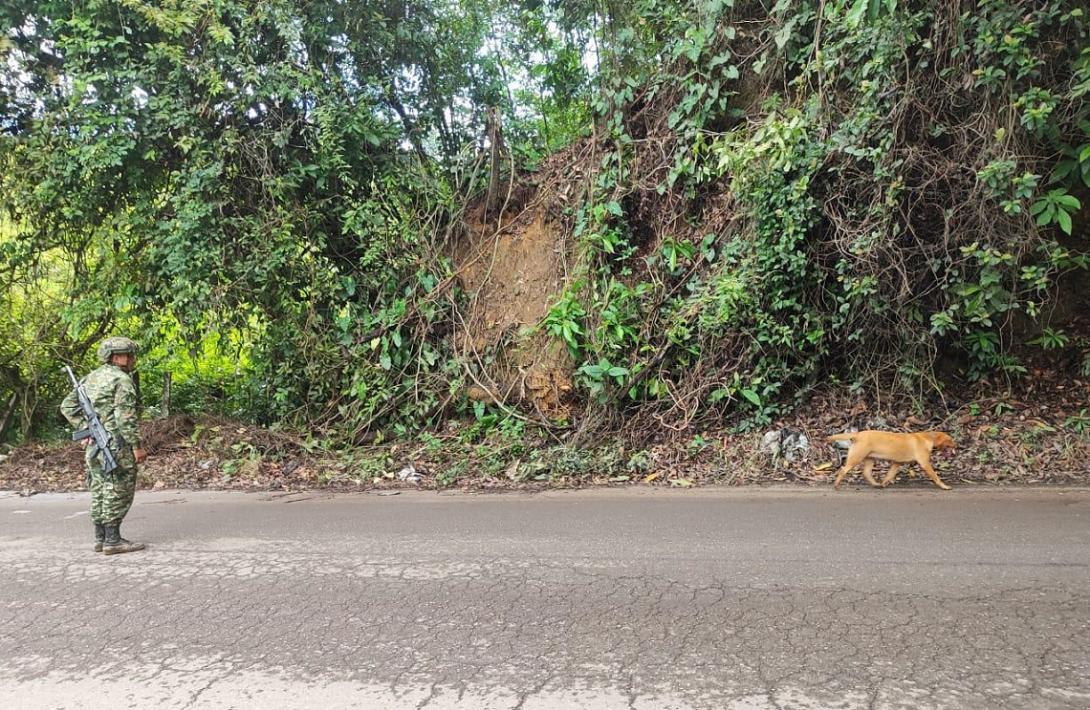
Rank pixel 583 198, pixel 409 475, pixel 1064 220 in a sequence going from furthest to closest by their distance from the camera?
1. pixel 583 198
2. pixel 409 475
3. pixel 1064 220

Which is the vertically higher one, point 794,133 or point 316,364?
point 794,133

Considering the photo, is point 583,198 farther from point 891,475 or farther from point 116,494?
point 116,494

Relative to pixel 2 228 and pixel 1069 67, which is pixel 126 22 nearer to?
pixel 2 228

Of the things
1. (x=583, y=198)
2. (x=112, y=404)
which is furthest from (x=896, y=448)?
(x=112, y=404)

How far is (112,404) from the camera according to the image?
211 inches

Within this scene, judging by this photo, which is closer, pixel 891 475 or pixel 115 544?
pixel 115 544

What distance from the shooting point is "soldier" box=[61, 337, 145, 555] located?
5.20 meters

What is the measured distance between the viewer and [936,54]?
659 cm

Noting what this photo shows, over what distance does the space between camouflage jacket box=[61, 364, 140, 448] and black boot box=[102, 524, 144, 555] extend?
651 mm

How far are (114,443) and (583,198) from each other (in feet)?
20.1

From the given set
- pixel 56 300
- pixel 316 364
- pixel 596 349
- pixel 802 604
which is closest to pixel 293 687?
pixel 802 604

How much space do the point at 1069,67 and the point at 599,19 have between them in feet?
19.4

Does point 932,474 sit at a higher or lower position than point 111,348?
lower

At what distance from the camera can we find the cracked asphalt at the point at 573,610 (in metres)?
2.93
